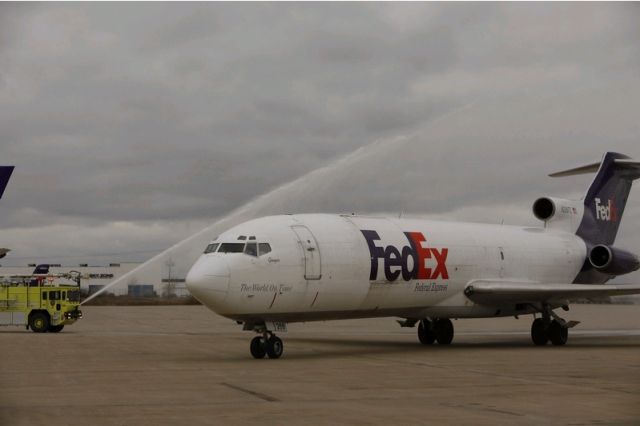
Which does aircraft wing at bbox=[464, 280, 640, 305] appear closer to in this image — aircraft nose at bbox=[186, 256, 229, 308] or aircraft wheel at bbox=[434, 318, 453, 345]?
aircraft wheel at bbox=[434, 318, 453, 345]

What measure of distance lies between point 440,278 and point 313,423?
1784 centimetres

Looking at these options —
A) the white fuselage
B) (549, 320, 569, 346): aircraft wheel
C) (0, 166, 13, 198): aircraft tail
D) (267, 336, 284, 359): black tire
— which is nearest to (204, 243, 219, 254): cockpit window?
the white fuselage

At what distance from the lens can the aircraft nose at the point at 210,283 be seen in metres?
23.0

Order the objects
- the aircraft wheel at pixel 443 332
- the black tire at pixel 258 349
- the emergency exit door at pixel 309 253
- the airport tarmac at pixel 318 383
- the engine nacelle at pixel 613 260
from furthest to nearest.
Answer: the engine nacelle at pixel 613 260 < the aircraft wheel at pixel 443 332 < the emergency exit door at pixel 309 253 < the black tire at pixel 258 349 < the airport tarmac at pixel 318 383

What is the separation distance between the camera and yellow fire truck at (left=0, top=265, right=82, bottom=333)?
40156 mm

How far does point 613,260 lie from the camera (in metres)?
36.1

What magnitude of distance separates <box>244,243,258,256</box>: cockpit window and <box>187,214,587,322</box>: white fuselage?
18cm

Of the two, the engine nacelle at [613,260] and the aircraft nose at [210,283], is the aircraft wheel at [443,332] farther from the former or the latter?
the aircraft nose at [210,283]

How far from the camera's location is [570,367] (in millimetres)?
22062

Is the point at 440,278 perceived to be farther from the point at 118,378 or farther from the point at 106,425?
the point at 106,425

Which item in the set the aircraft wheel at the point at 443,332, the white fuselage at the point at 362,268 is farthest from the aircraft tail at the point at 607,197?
the aircraft wheel at the point at 443,332

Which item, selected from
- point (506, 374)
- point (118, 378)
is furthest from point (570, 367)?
point (118, 378)

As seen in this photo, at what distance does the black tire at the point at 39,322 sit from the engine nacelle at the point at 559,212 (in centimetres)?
2292

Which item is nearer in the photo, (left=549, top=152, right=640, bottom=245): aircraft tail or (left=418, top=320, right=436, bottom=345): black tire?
(left=418, top=320, right=436, bottom=345): black tire
